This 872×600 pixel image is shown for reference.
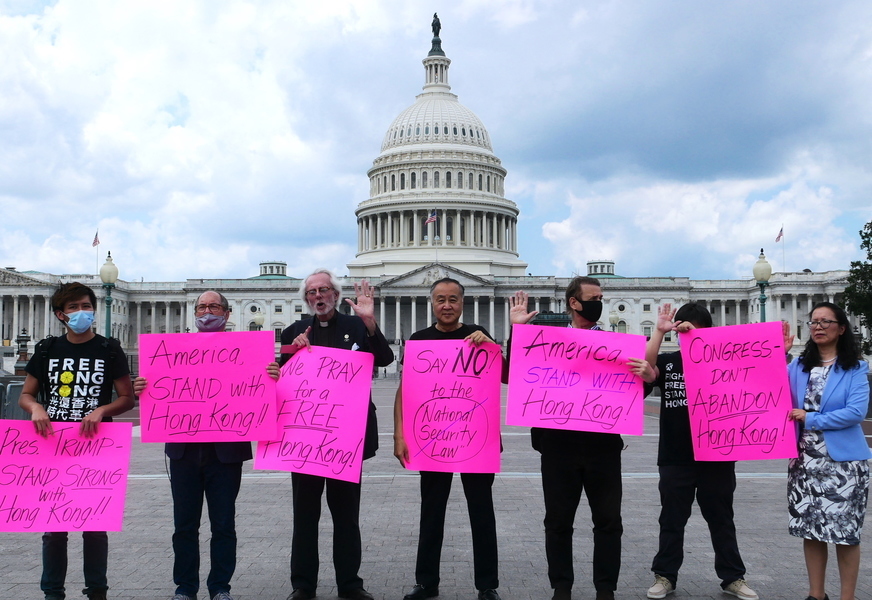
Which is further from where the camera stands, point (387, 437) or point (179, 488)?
point (387, 437)

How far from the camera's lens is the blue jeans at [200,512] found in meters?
8.56

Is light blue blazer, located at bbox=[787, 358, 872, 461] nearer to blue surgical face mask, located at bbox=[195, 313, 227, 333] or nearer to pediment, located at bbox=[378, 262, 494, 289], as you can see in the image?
blue surgical face mask, located at bbox=[195, 313, 227, 333]

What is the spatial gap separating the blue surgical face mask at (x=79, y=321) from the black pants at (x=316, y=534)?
226cm

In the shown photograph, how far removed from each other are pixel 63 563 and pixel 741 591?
5812 mm

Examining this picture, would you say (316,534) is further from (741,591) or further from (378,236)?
(378,236)

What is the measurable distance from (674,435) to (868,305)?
2646 inches

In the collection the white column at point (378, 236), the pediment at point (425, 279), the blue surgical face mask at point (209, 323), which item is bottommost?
the blue surgical face mask at point (209, 323)

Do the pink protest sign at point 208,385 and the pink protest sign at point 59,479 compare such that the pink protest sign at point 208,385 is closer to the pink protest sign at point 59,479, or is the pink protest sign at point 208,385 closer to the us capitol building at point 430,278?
the pink protest sign at point 59,479

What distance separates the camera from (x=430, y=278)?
11438 cm

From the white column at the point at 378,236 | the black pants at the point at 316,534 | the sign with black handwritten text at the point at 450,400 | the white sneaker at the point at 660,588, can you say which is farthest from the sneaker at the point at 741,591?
the white column at the point at 378,236

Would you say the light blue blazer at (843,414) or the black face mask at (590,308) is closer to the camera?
the light blue blazer at (843,414)

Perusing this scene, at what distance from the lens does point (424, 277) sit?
114812mm

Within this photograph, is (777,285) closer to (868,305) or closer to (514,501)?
(868,305)

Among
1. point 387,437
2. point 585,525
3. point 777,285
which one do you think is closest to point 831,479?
point 585,525
